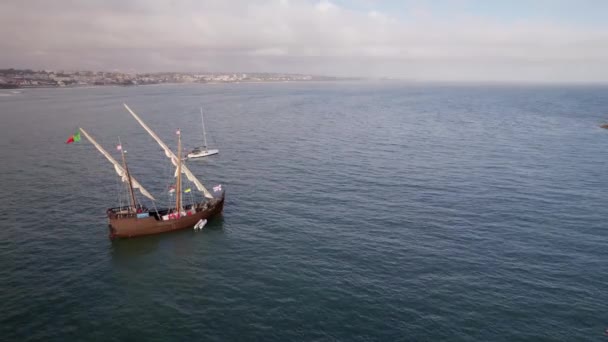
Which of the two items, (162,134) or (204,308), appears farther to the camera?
(162,134)

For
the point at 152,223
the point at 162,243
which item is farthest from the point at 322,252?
the point at 152,223

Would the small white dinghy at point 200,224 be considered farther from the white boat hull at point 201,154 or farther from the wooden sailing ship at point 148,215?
the white boat hull at point 201,154

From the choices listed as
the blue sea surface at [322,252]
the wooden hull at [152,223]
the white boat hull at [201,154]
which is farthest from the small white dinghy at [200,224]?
the white boat hull at [201,154]

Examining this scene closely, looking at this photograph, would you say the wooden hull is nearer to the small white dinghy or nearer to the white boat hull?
the small white dinghy

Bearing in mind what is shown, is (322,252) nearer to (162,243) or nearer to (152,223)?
(162,243)

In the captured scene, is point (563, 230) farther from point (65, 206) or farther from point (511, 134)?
point (511, 134)

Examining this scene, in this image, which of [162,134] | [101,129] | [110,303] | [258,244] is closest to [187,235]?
[258,244]
